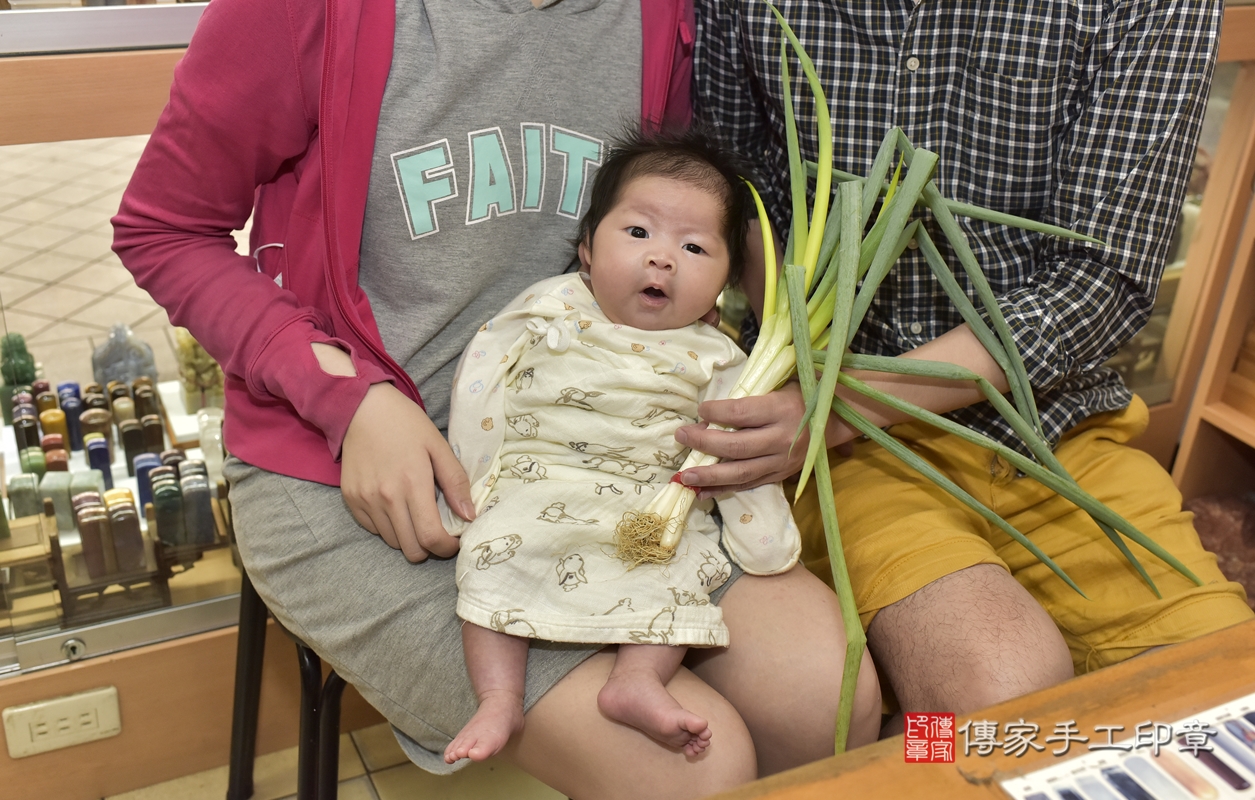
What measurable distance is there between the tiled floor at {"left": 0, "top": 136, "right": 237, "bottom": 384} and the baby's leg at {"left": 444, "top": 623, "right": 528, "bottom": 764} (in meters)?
0.92

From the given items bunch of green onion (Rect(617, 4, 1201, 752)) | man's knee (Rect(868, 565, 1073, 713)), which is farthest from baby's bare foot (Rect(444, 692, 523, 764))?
man's knee (Rect(868, 565, 1073, 713))

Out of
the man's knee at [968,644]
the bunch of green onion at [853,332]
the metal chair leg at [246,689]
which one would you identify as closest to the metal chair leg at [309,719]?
the metal chair leg at [246,689]

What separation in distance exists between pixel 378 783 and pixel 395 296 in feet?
3.16

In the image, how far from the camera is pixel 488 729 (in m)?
1.02

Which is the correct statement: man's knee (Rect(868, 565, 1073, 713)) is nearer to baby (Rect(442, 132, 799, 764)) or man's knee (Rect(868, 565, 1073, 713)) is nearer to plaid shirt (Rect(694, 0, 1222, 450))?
baby (Rect(442, 132, 799, 764))

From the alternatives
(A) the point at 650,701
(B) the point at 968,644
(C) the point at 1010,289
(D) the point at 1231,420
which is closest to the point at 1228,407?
(D) the point at 1231,420

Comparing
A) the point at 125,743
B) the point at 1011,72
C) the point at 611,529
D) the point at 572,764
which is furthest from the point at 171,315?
the point at 1011,72

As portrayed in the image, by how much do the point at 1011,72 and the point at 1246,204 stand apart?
3.63ft

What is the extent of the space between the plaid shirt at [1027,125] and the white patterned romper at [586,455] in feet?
1.34

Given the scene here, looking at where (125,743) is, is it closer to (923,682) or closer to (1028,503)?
(923,682)

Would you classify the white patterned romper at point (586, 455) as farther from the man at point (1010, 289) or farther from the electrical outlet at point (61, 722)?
the electrical outlet at point (61, 722)

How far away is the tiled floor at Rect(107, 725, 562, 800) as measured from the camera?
5.87 feet

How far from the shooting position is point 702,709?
43.3 inches

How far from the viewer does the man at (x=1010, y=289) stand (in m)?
1.28
